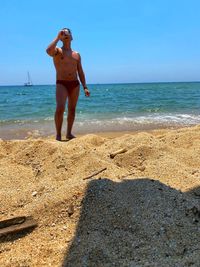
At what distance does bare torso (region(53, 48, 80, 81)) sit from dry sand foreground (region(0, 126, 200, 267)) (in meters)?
1.88

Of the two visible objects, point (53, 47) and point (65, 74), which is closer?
point (53, 47)

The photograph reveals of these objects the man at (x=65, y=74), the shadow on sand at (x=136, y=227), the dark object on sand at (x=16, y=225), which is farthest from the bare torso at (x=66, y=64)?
the dark object on sand at (x=16, y=225)

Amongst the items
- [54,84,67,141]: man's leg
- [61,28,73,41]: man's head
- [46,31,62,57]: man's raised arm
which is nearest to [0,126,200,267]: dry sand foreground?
[54,84,67,141]: man's leg

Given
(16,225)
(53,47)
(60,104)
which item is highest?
(53,47)

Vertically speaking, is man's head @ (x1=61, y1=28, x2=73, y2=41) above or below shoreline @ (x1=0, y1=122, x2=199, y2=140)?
above

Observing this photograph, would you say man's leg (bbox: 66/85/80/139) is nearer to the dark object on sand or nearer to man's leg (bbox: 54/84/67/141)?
man's leg (bbox: 54/84/67/141)

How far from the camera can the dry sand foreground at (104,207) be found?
2072 mm

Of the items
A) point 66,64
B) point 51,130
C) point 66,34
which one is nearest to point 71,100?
point 66,64

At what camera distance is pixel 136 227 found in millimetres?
2322

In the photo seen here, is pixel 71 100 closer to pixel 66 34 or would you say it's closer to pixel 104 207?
pixel 66 34

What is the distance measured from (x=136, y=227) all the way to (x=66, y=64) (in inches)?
147

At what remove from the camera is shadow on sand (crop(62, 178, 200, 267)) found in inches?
79.0

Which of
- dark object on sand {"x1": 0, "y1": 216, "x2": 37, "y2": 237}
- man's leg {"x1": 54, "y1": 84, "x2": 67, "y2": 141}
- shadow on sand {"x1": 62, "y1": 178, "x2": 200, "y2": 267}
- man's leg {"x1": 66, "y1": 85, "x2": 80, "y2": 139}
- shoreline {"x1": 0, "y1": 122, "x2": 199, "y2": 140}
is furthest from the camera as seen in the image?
shoreline {"x1": 0, "y1": 122, "x2": 199, "y2": 140}

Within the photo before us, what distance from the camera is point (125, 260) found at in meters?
1.99
